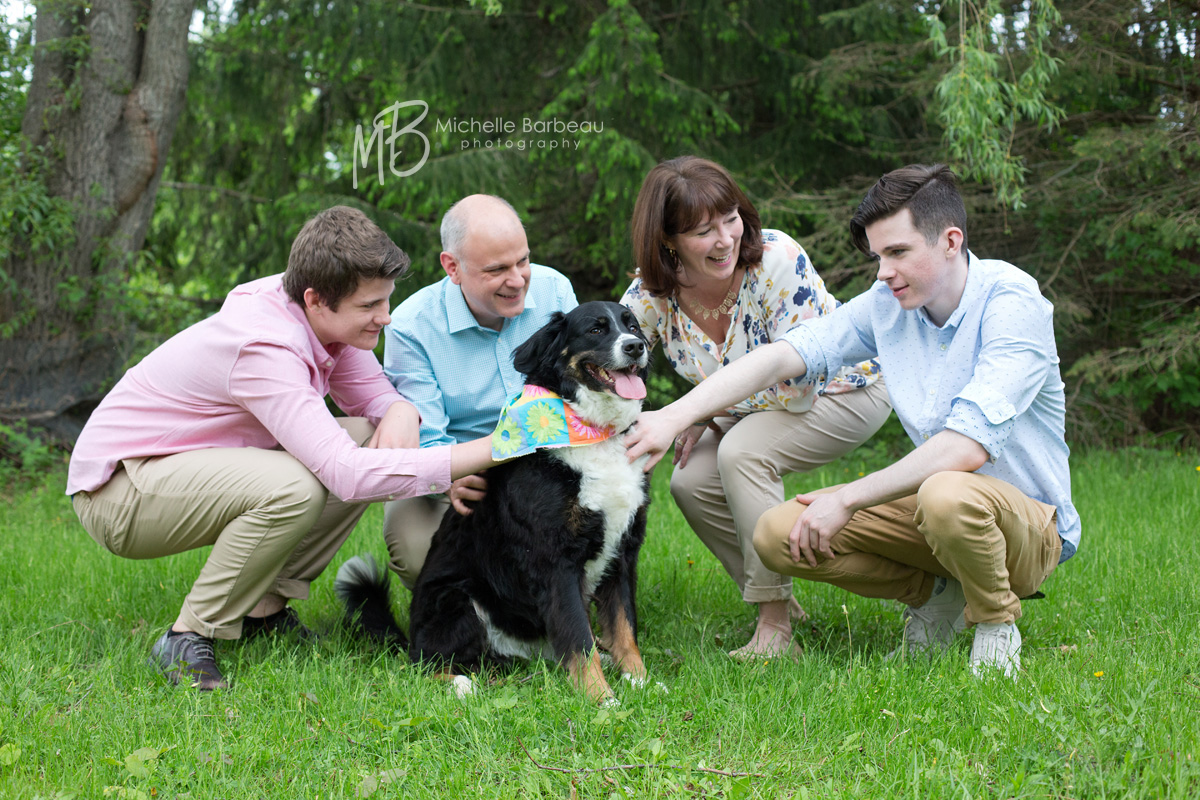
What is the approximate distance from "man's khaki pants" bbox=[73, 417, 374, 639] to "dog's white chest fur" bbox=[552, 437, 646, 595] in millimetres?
856

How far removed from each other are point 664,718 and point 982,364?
133cm

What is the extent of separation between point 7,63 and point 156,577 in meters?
5.12

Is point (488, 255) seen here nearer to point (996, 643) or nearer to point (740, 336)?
point (740, 336)

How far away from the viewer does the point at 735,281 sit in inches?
134

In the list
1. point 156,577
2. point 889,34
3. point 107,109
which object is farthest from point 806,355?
point 107,109

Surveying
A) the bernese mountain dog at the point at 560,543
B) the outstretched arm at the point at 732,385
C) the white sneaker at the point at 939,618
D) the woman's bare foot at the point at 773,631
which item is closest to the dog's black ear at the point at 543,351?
the bernese mountain dog at the point at 560,543

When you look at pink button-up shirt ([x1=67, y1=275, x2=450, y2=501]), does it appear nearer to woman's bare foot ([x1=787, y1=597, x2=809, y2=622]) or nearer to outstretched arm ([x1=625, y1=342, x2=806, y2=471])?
outstretched arm ([x1=625, y1=342, x2=806, y2=471])

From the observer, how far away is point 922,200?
2.64 m

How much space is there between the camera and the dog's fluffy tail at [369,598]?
3279 millimetres

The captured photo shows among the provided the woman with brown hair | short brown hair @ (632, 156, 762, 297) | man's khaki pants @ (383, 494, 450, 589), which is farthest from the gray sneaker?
short brown hair @ (632, 156, 762, 297)

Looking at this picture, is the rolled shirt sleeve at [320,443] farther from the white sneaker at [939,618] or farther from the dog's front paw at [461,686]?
the white sneaker at [939,618]

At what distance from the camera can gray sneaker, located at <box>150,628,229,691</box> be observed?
2877 millimetres

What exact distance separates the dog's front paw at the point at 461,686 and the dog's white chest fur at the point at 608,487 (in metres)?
0.45

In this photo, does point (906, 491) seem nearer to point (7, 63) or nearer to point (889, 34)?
point (889, 34)
